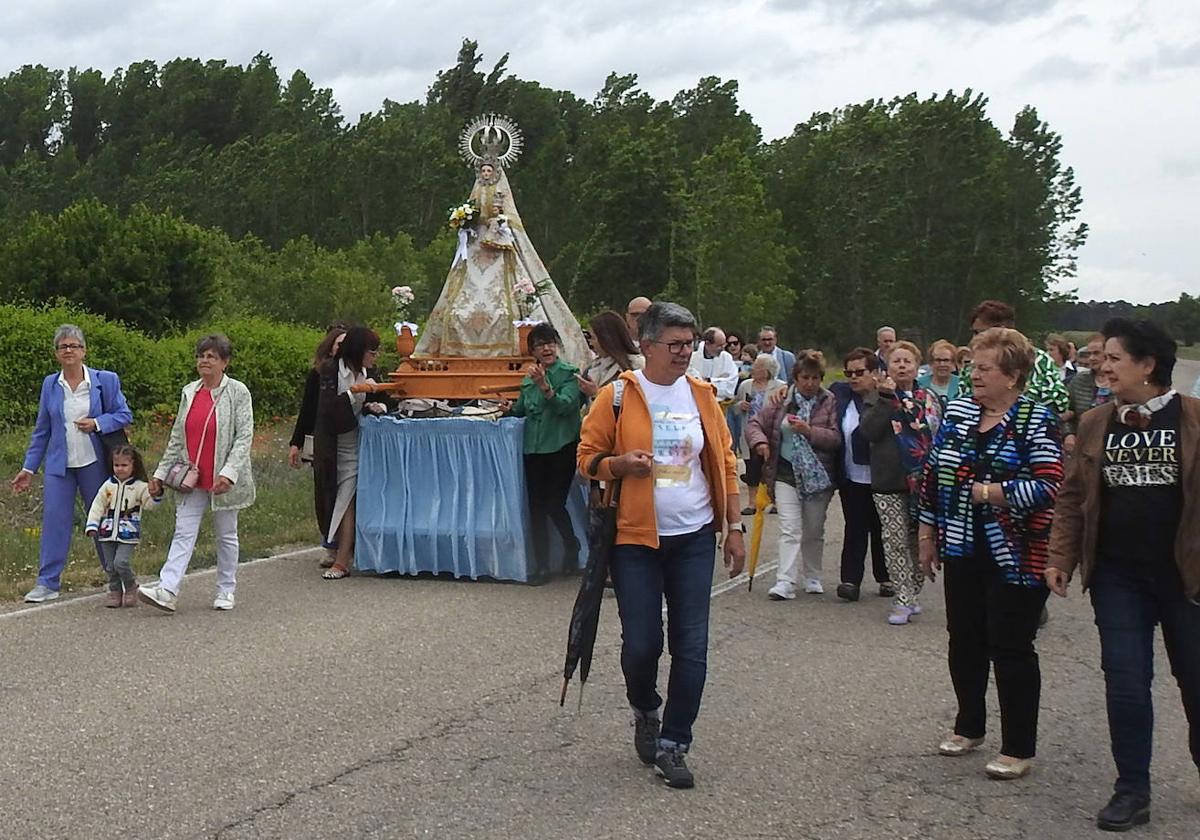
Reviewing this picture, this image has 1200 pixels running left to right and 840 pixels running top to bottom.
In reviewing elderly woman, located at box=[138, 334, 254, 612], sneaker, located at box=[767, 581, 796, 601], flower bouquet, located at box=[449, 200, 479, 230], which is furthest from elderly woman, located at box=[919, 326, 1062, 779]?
flower bouquet, located at box=[449, 200, 479, 230]

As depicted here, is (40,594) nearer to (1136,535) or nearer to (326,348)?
(326,348)

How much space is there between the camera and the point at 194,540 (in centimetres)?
896

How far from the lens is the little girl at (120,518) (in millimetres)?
8898

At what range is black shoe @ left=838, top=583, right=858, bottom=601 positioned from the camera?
31.8 feet

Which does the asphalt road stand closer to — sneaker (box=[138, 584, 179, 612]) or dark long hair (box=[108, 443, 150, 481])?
sneaker (box=[138, 584, 179, 612])

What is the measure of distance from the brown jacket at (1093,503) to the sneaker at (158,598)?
5.45 m

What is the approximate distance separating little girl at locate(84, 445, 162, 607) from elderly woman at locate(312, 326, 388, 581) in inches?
64.7

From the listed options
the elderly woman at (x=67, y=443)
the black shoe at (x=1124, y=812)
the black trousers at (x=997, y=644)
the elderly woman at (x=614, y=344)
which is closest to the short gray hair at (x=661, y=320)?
the black trousers at (x=997, y=644)

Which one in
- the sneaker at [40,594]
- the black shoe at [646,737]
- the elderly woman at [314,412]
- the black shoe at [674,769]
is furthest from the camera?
the elderly woman at [314,412]

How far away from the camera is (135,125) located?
79.1 metres

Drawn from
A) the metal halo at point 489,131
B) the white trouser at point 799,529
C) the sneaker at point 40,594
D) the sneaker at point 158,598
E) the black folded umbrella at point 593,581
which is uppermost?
the metal halo at point 489,131

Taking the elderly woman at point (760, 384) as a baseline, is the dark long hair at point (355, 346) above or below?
above

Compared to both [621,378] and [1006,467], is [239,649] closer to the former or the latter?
[621,378]

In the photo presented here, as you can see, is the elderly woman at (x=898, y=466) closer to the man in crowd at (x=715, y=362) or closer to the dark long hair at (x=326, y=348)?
the dark long hair at (x=326, y=348)
